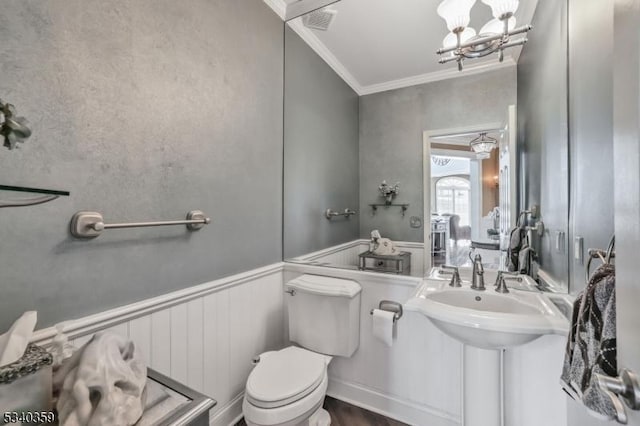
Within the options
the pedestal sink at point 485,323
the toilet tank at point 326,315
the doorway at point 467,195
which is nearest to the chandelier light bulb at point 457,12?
the doorway at point 467,195

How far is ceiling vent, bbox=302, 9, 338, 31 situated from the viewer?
188 cm

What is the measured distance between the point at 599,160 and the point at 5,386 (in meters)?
1.72

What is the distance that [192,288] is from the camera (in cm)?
129

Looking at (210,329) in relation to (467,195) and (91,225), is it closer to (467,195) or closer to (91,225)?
(91,225)

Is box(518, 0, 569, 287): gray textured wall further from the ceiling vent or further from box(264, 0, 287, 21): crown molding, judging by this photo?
box(264, 0, 287, 21): crown molding

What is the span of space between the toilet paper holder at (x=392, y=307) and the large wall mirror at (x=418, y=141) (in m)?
0.20

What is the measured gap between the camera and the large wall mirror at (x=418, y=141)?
4.47 feet

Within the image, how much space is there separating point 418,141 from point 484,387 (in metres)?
1.42

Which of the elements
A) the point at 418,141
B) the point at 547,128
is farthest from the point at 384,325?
the point at 547,128

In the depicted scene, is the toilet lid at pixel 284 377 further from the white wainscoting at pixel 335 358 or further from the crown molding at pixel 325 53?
the crown molding at pixel 325 53

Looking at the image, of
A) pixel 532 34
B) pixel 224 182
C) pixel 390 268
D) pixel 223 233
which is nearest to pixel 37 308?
pixel 223 233

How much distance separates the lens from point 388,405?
161cm

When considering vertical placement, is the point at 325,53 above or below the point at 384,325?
above

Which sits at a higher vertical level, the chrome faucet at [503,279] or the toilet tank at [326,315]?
the chrome faucet at [503,279]
